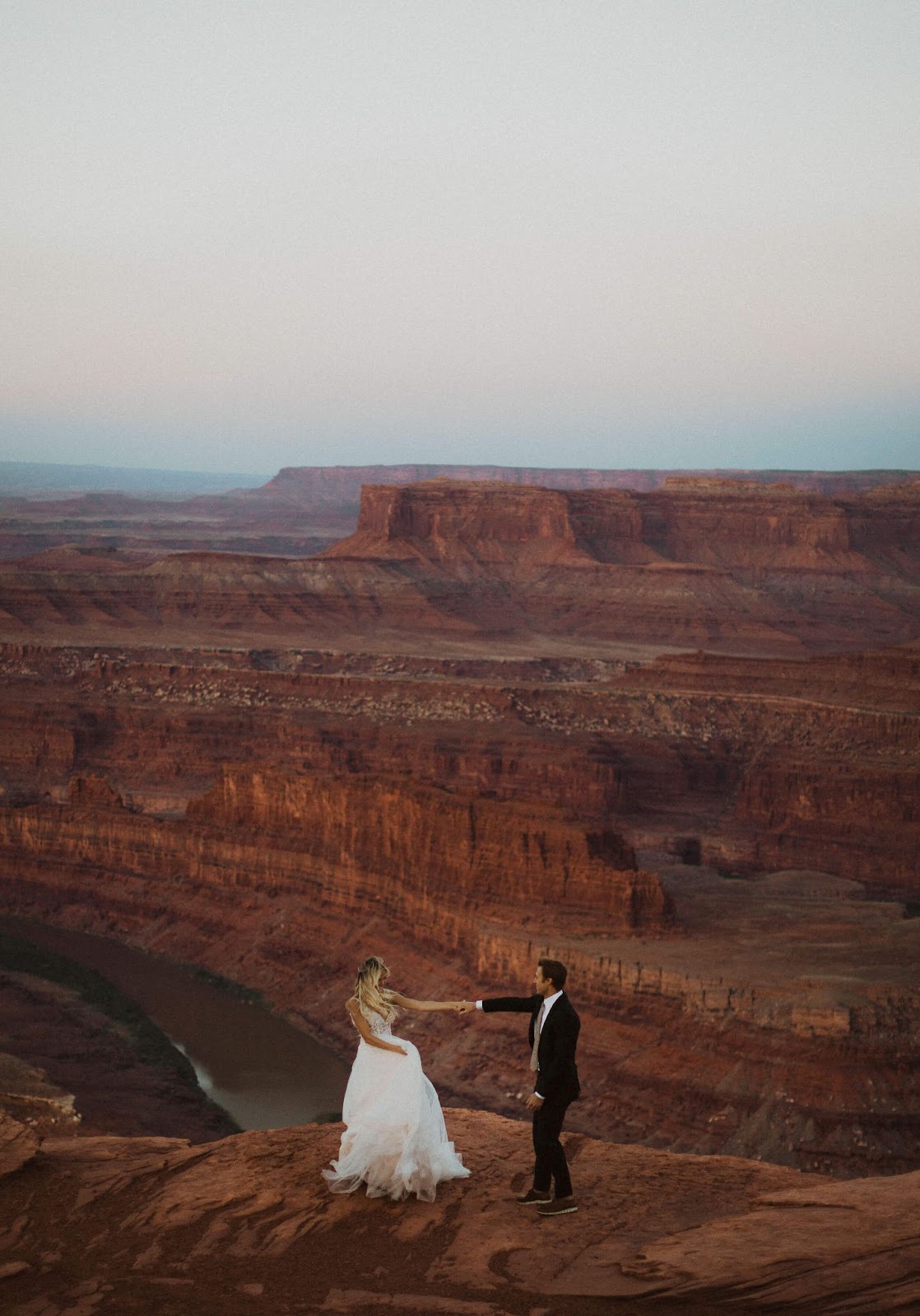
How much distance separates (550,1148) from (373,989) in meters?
2.02

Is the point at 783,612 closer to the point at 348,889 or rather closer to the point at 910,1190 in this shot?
the point at 348,889

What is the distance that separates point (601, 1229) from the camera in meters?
13.5

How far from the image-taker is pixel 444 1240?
1315 cm

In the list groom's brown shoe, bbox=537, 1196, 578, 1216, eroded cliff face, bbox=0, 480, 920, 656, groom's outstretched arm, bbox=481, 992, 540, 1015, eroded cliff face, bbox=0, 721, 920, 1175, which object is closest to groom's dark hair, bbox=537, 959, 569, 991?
groom's outstretched arm, bbox=481, 992, 540, 1015

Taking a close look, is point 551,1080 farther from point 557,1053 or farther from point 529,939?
point 529,939

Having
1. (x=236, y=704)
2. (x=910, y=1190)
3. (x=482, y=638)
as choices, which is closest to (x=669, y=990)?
(x=910, y=1190)

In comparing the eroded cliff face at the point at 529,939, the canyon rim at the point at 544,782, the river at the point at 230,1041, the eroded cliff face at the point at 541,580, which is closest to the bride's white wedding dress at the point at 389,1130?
the canyon rim at the point at 544,782

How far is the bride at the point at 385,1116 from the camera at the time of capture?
1390 cm

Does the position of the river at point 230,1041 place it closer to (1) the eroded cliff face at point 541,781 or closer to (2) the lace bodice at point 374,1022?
(1) the eroded cliff face at point 541,781

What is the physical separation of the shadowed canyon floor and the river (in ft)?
68.0

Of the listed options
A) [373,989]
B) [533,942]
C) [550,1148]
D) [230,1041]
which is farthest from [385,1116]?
[230,1041]

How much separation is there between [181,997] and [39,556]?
369 ft

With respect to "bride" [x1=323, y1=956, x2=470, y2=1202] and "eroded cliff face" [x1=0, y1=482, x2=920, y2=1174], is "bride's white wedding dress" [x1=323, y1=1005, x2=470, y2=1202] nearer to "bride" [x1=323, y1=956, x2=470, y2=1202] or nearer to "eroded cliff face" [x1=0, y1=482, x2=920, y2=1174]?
"bride" [x1=323, y1=956, x2=470, y2=1202]

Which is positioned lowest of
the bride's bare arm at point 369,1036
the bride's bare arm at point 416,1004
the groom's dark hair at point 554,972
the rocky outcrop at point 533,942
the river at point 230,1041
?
the river at point 230,1041
